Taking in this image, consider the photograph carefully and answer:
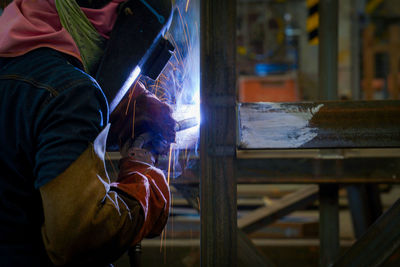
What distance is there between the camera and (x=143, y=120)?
1395 millimetres

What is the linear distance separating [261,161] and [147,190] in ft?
4.93

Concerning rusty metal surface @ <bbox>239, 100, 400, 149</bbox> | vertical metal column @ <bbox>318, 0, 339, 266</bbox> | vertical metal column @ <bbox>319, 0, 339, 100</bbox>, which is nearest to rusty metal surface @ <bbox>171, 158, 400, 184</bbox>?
vertical metal column @ <bbox>318, 0, 339, 266</bbox>

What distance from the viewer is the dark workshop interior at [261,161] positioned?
1203 mm

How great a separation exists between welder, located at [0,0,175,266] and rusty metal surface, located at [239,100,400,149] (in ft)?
1.18

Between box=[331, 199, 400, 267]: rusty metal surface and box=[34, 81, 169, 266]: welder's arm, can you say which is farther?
box=[331, 199, 400, 267]: rusty metal surface

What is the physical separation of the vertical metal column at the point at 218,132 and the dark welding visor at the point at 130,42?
0.14 metres

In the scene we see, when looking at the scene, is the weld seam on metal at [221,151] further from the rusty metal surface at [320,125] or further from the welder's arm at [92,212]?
the welder's arm at [92,212]

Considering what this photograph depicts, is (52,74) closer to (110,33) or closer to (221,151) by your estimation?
(110,33)

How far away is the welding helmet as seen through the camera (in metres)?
1.14

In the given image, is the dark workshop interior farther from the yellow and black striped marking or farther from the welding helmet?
the welding helmet

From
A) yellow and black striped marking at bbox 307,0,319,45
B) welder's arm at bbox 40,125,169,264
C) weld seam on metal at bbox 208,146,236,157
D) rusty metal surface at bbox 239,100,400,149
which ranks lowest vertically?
welder's arm at bbox 40,125,169,264

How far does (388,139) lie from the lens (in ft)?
3.97

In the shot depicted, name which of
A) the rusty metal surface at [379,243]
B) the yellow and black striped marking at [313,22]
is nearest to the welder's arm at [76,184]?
the rusty metal surface at [379,243]

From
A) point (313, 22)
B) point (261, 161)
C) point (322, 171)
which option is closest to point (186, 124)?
point (261, 161)
